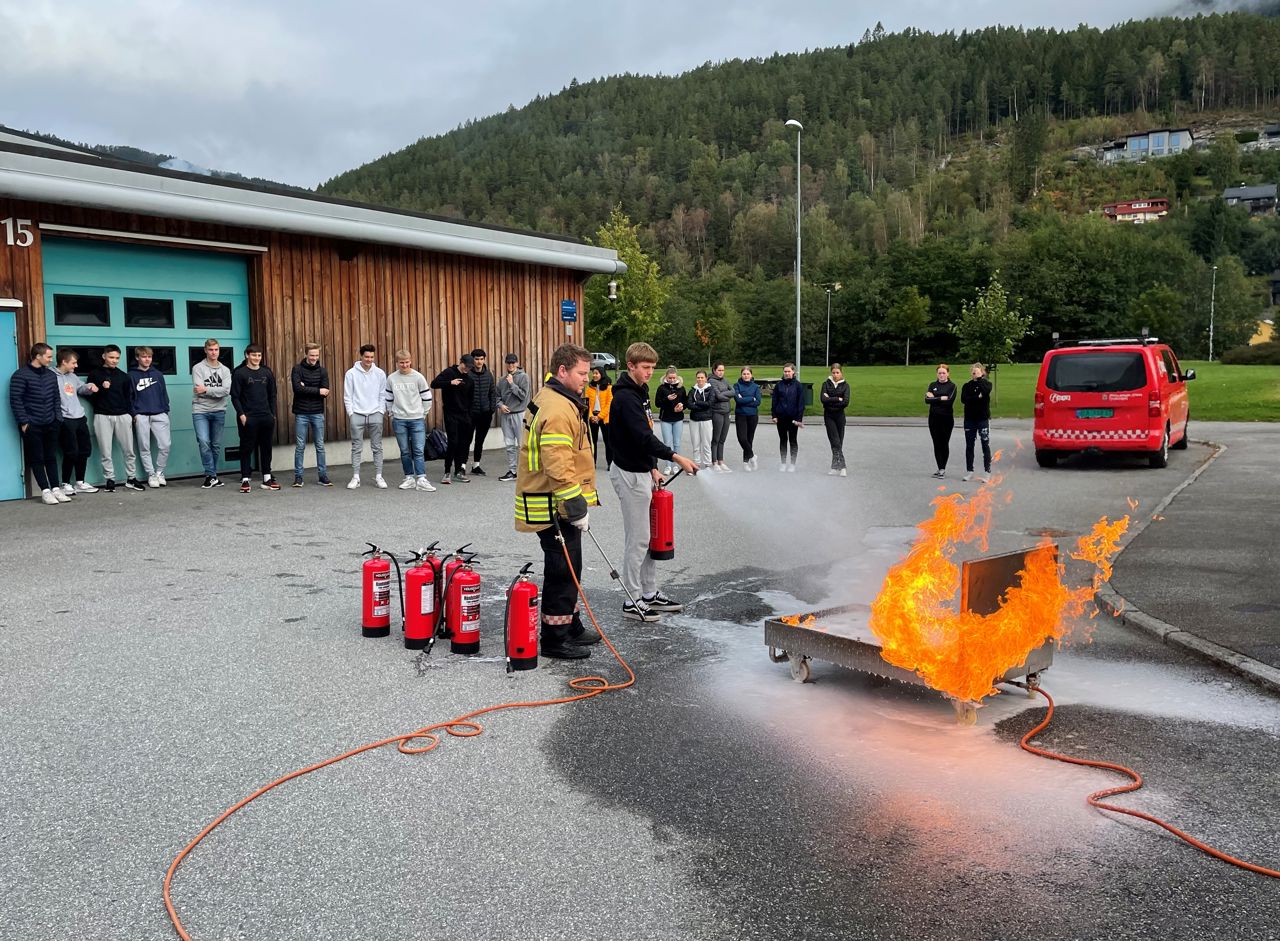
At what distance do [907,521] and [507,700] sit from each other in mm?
7914

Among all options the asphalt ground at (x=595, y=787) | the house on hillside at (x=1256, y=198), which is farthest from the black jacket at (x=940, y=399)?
the house on hillside at (x=1256, y=198)

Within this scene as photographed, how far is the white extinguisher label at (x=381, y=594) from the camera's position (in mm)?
7125

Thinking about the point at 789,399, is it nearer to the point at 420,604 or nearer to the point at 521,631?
the point at 420,604

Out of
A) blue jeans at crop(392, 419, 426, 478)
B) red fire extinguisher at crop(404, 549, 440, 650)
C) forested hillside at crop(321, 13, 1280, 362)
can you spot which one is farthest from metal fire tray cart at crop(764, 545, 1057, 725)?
forested hillside at crop(321, 13, 1280, 362)

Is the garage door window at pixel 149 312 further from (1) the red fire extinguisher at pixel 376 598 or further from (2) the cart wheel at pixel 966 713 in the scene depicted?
(2) the cart wheel at pixel 966 713

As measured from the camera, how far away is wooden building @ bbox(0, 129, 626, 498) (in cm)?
1383

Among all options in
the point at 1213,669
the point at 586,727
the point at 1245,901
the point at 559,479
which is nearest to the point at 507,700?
the point at 586,727

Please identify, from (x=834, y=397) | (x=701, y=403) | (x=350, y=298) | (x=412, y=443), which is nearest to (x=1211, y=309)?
(x=834, y=397)

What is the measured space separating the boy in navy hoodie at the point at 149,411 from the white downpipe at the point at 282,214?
2183 mm

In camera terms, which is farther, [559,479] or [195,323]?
[195,323]

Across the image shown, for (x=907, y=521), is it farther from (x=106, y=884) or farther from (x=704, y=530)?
(x=106, y=884)

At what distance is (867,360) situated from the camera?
342 ft

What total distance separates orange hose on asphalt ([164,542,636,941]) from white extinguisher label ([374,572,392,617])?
138 cm

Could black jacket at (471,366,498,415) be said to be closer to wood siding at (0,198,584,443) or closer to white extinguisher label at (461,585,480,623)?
wood siding at (0,198,584,443)
